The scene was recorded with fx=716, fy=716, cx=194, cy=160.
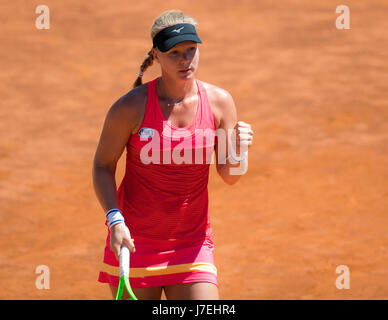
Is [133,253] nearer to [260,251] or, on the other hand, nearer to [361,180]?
[260,251]

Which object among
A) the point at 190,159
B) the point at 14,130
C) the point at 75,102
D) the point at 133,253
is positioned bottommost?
the point at 133,253

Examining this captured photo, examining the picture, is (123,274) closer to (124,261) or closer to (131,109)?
(124,261)

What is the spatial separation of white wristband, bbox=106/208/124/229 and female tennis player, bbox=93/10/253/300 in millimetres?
49

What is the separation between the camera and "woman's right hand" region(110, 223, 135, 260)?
3.56 metres

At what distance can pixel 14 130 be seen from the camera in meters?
10.0

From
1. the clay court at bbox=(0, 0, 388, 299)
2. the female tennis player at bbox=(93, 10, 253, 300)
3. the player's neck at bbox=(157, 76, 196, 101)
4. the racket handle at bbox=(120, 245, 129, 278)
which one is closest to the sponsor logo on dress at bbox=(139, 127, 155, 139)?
the female tennis player at bbox=(93, 10, 253, 300)

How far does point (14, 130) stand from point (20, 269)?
3742 mm

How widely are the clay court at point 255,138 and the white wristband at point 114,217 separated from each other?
8.84ft

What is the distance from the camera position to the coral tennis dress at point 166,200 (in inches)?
151

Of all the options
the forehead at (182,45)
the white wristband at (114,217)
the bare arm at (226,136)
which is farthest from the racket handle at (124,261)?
the forehead at (182,45)

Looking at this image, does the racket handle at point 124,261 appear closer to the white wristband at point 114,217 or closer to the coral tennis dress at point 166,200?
the white wristband at point 114,217

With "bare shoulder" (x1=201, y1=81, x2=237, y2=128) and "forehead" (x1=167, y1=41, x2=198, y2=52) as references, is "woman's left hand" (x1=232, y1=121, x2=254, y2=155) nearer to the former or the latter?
"bare shoulder" (x1=201, y1=81, x2=237, y2=128)

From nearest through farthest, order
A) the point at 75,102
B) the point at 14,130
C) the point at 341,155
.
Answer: the point at 341,155 → the point at 14,130 → the point at 75,102

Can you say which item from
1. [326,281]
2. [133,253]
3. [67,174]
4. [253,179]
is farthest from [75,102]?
[133,253]
